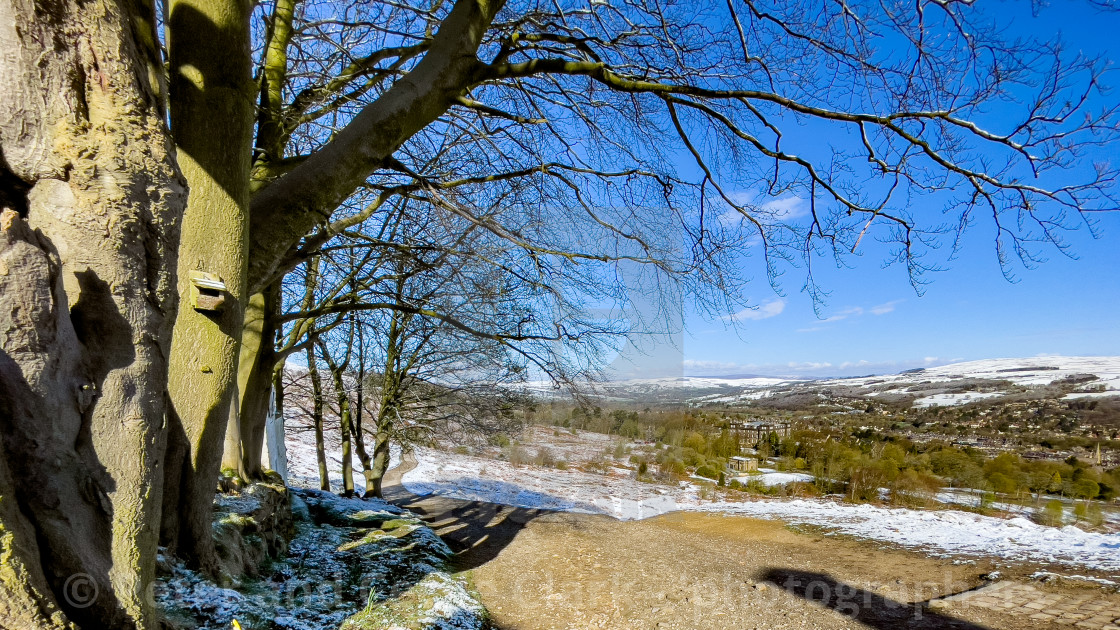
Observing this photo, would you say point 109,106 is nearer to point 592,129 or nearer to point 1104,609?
point 592,129

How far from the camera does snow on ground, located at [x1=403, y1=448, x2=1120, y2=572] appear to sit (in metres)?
8.01

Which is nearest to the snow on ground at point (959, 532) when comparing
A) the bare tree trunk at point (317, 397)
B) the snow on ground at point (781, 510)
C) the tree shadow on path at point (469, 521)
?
the snow on ground at point (781, 510)

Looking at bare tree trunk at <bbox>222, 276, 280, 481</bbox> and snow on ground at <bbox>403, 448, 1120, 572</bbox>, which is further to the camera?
snow on ground at <bbox>403, 448, 1120, 572</bbox>

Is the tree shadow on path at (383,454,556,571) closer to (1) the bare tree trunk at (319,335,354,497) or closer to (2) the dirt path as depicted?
(2) the dirt path

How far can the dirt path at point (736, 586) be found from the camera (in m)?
5.28

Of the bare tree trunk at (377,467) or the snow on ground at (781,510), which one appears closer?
the snow on ground at (781,510)

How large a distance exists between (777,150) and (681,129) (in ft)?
2.49

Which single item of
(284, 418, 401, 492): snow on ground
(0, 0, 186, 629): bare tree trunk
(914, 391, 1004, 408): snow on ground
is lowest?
(284, 418, 401, 492): snow on ground

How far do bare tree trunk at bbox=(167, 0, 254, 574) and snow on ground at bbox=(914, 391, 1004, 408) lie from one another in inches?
889

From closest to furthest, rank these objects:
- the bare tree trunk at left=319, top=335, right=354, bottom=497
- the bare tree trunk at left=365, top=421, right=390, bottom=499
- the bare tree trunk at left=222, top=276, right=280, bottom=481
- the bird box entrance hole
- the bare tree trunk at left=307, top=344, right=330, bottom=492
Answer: the bird box entrance hole < the bare tree trunk at left=222, top=276, right=280, bottom=481 < the bare tree trunk at left=307, top=344, right=330, bottom=492 < the bare tree trunk at left=319, top=335, right=354, bottom=497 < the bare tree trunk at left=365, top=421, right=390, bottom=499

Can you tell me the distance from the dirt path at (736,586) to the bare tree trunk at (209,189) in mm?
3772

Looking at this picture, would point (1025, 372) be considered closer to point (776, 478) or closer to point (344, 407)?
point (776, 478)

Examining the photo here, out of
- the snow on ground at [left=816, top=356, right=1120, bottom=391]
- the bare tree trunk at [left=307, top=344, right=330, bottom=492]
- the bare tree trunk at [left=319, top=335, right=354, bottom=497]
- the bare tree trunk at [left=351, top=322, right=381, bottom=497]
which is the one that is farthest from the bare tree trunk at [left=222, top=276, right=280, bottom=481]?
the snow on ground at [left=816, top=356, right=1120, bottom=391]

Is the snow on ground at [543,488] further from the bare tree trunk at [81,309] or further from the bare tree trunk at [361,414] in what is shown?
the bare tree trunk at [81,309]
